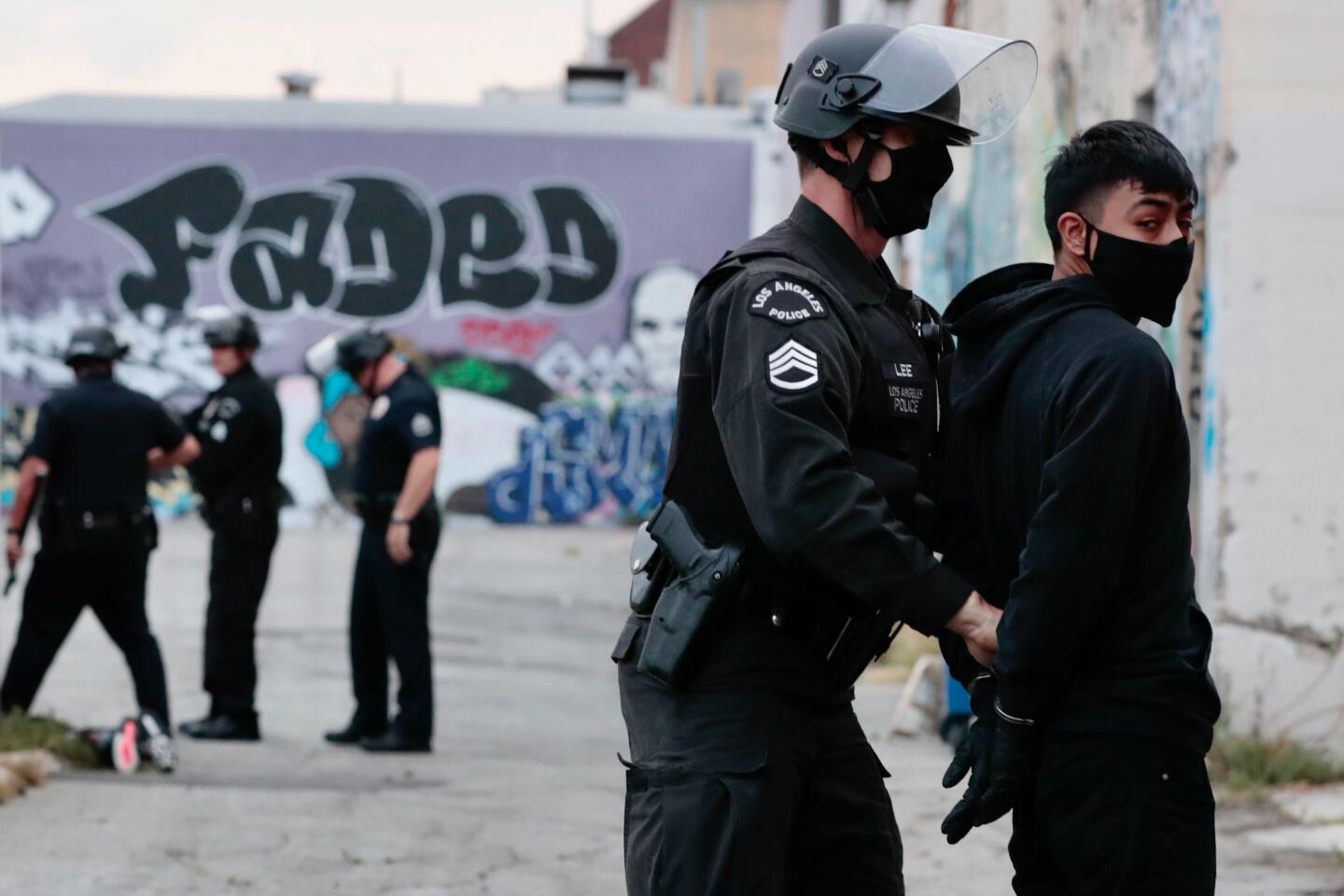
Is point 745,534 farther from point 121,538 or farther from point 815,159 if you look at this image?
point 121,538

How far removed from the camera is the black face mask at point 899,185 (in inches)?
132

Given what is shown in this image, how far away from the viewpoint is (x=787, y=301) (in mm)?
3154

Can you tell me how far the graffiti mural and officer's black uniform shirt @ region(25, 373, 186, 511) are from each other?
→ 15.6 metres

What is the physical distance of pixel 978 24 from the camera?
1264 cm

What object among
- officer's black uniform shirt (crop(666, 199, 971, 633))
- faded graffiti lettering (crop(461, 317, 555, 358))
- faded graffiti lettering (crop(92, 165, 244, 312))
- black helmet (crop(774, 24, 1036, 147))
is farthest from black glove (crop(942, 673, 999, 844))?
faded graffiti lettering (crop(92, 165, 244, 312))

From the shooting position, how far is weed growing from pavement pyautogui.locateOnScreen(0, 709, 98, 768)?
8039mm

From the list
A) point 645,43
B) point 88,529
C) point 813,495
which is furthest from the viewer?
point 645,43

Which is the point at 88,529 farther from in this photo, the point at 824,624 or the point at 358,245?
the point at 358,245

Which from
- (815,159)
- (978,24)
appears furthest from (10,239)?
(815,159)

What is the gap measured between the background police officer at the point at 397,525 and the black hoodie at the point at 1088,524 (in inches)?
223

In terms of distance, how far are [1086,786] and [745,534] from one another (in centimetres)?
69

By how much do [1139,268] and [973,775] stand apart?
2.97ft

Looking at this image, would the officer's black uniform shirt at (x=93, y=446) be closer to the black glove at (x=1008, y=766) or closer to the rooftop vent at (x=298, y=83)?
the black glove at (x=1008, y=766)

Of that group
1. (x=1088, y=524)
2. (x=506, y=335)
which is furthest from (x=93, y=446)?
(x=506, y=335)
